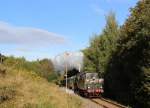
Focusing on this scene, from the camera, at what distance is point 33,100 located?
1825 cm

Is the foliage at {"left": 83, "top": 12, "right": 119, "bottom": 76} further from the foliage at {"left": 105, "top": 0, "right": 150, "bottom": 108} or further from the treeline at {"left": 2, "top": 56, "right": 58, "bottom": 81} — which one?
the foliage at {"left": 105, "top": 0, "right": 150, "bottom": 108}

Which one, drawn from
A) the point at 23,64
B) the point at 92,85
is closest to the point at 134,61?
the point at 92,85

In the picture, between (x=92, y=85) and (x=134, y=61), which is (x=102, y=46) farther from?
(x=134, y=61)

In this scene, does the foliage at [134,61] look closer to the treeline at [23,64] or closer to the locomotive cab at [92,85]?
the locomotive cab at [92,85]

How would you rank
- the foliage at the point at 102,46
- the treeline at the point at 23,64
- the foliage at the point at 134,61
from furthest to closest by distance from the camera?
the foliage at the point at 102,46
the treeline at the point at 23,64
the foliage at the point at 134,61

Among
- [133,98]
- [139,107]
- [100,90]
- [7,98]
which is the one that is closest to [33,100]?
[7,98]

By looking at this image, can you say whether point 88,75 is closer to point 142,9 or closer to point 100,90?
point 100,90

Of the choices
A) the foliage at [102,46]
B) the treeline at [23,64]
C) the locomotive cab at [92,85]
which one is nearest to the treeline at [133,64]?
the locomotive cab at [92,85]

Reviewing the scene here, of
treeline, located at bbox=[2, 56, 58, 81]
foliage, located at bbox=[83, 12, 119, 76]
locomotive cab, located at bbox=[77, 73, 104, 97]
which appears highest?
foliage, located at bbox=[83, 12, 119, 76]

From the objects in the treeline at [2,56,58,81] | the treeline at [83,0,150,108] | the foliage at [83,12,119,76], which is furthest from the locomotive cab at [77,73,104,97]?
the foliage at [83,12,119,76]

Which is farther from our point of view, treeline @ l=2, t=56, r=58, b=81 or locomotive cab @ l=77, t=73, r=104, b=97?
locomotive cab @ l=77, t=73, r=104, b=97

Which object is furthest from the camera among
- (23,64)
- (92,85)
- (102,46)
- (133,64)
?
(102,46)

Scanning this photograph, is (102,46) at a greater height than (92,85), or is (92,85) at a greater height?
(102,46)

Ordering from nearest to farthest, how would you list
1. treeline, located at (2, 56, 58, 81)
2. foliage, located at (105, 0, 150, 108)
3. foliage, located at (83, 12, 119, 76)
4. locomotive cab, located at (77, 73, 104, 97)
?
foliage, located at (105, 0, 150, 108) < treeline, located at (2, 56, 58, 81) < locomotive cab, located at (77, 73, 104, 97) < foliage, located at (83, 12, 119, 76)
